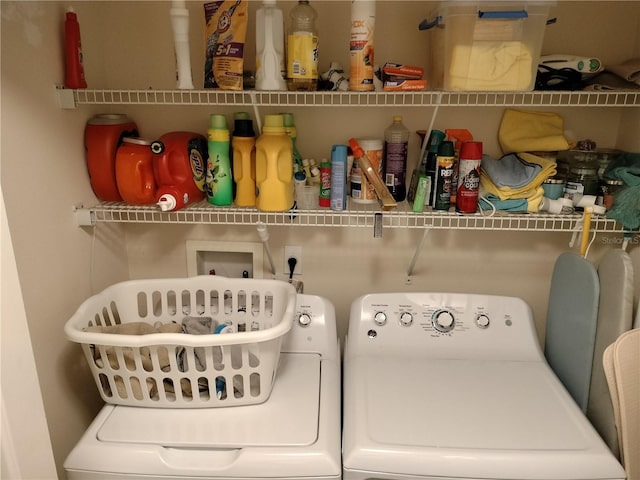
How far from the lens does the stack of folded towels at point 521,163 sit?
4.72ft

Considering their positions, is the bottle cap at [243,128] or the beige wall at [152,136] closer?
the beige wall at [152,136]

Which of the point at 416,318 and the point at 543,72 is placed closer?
the point at 543,72

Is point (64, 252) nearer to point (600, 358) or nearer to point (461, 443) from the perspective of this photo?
point (461, 443)

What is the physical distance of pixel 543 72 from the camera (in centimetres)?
141

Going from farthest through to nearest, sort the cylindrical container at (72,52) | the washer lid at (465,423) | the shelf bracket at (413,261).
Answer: the shelf bracket at (413,261)
the cylindrical container at (72,52)
the washer lid at (465,423)

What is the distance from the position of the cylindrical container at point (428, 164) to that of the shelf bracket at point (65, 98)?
3.35 feet

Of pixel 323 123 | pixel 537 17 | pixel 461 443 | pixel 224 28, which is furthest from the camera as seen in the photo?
pixel 323 123

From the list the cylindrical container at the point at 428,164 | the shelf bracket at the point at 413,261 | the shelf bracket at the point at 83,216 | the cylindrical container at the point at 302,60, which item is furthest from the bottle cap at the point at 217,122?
the shelf bracket at the point at 413,261

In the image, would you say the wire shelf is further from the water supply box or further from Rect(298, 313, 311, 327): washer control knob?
Rect(298, 313, 311, 327): washer control knob

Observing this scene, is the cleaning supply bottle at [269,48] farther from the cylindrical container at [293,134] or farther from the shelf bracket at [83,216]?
the shelf bracket at [83,216]

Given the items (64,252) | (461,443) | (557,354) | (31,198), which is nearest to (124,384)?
(64,252)

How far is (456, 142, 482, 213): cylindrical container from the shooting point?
1403 millimetres

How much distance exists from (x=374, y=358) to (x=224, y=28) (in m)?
1.03

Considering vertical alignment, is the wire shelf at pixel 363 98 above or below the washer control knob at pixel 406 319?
above
